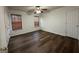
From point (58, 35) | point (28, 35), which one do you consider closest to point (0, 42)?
point (28, 35)

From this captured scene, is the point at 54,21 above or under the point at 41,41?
above

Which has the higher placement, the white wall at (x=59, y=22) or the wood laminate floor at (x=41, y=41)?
the white wall at (x=59, y=22)

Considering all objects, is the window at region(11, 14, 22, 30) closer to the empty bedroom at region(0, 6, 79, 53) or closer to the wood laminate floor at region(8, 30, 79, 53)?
the empty bedroom at region(0, 6, 79, 53)

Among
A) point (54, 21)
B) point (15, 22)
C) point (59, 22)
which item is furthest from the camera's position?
point (54, 21)

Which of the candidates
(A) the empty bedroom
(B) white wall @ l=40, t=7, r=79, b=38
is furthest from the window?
(B) white wall @ l=40, t=7, r=79, b=38

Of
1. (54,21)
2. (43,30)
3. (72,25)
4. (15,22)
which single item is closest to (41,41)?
(43,30)

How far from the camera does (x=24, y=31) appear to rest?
5.65 ft

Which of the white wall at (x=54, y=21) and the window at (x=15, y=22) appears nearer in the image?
the window at (x=15, y=22)

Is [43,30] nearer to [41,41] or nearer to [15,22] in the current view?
[41,41]

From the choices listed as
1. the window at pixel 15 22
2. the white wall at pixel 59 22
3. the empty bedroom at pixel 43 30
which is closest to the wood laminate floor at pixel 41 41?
the empty bedroom at pixel 43 30

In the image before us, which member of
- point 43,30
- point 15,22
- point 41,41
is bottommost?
point 41,41

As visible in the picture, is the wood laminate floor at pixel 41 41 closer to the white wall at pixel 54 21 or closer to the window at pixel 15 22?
the white wall at pixel 54 21
